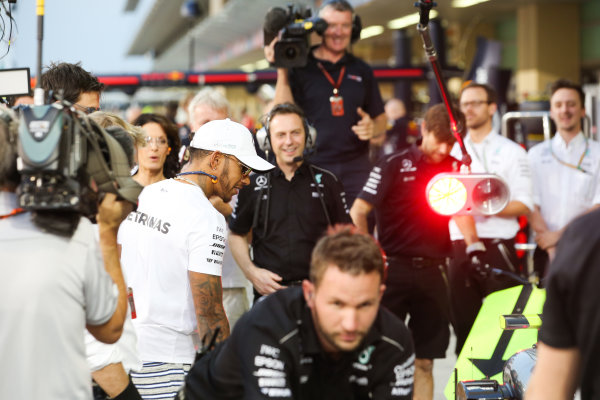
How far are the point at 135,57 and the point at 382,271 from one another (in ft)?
385

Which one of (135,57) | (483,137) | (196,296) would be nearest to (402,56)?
(483,137)

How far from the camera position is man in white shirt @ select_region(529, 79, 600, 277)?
6.63m

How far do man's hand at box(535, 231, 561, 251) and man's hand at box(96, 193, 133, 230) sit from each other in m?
4.25

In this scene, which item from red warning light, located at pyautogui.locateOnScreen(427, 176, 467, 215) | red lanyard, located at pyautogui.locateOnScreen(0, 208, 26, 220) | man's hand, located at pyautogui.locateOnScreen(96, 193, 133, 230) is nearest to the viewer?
red lanyard, located at pyautogui.locateOnScreen(0, 208, 26, 220)

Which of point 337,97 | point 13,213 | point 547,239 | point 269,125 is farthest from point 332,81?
point 13,213

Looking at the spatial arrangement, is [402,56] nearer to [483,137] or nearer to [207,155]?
[483,137]

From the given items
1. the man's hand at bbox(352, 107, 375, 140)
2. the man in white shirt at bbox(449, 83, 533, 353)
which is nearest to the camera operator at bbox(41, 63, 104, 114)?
Result: the man's hand at bbox(352, 107, 375, 140)

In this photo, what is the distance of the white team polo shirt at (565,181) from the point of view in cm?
666

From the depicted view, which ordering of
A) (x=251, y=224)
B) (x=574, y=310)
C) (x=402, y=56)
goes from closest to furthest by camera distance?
(x=574, y=310) < (x=251, y=224) < (x=402, y=56)

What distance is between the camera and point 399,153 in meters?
5.82

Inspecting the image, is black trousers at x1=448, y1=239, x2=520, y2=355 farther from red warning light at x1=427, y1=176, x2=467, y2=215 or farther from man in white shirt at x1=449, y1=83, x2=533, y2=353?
red warning light at x1=427, y1=176, x2=467, y2=215

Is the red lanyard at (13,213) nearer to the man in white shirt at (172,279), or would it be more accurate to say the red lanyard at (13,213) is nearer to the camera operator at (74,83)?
the man in white shirt at (172,279)

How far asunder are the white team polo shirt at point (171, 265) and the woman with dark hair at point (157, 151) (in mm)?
1241

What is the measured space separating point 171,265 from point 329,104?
8.84ft
